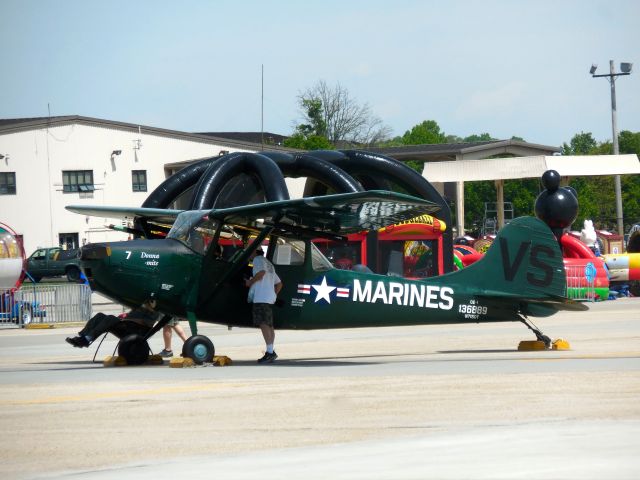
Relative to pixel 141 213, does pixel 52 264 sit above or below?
below

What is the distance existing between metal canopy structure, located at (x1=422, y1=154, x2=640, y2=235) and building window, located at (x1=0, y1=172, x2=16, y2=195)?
22929 mm

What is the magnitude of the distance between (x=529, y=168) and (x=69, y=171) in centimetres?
2554

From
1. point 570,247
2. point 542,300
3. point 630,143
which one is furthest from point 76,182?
point 630,143

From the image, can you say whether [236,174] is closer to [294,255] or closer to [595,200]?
[294,255]

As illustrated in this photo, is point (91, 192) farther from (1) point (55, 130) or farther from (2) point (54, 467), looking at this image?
(2) point (54, 467)

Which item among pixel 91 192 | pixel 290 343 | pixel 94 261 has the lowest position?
pixel 290 343

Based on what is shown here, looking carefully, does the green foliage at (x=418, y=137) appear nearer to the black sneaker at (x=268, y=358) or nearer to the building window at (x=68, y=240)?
the building window at (x=68, y=240)

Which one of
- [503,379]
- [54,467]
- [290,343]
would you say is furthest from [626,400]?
[290,343]

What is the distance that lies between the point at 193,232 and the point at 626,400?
686 cm

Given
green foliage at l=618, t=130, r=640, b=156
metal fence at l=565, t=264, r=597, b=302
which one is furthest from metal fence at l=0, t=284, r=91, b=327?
green foliage at l=618, t=130, r=640, b=156

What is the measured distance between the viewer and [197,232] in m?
14.8

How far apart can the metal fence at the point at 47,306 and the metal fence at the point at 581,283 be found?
14.6m

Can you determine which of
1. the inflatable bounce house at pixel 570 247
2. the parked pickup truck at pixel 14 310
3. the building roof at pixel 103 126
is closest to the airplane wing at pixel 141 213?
the parked pickup truck at pixel 14 310

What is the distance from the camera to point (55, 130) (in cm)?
5831
